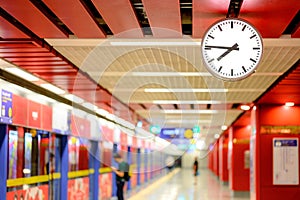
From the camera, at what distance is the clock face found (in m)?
5.82

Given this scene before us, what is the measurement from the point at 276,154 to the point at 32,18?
9787mm

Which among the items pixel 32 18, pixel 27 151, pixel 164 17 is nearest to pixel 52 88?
pixel 27 151

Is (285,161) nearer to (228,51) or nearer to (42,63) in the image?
(42,63)

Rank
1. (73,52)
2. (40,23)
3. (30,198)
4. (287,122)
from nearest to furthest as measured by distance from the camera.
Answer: (40,23)
(73,52)
(30,198)
(287,122)

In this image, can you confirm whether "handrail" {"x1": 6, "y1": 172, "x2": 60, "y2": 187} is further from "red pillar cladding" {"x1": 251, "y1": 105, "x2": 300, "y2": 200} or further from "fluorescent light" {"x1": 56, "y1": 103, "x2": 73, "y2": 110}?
"red pillar cladding" {"x1": 251, "y1": 105, "x2": 300, "y2": 200}

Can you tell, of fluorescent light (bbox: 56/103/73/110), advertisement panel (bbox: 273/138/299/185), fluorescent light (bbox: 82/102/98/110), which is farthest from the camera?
fluorescent light (bbox: 82/102/98/110)

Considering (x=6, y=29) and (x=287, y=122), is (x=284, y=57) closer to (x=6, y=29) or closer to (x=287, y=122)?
(x=6, y=29)

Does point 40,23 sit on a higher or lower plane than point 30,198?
higher

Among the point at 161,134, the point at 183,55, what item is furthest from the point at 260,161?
the point at 161,134

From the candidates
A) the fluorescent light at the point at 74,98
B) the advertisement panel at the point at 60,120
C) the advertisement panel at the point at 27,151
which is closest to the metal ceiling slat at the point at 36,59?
the advertisement panel at the point at 27,151

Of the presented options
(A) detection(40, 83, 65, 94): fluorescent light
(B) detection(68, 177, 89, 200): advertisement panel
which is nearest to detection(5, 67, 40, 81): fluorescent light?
(A) detection(40, 83, 65, 94): fluorescent light

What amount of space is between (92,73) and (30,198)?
8.95ft

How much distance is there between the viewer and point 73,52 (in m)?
8.65

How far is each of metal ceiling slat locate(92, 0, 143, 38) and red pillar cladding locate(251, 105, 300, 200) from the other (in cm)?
836
